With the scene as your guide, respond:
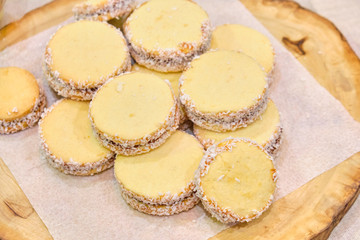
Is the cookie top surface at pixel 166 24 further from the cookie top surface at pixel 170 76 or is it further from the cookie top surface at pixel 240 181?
the cookie top surface at pixel 240 181

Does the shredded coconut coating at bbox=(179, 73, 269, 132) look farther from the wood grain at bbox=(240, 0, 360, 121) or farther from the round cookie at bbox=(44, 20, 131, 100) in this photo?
the wood grain at bbox=(240, 0, 360, 121)

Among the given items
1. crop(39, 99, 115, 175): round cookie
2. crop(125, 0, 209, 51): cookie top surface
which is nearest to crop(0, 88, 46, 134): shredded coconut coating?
crop(39, 99, 115, 175): round cookie

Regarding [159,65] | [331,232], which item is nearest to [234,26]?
[159,65]

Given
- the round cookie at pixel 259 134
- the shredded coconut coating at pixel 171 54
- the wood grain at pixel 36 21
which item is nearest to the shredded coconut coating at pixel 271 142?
the round cookie at pixel 259 134

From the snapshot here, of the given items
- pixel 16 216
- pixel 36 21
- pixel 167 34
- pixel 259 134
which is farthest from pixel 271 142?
pixel 36 21

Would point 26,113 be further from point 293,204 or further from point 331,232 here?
A: point 331,232

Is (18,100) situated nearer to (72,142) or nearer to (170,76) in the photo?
(72,142)
